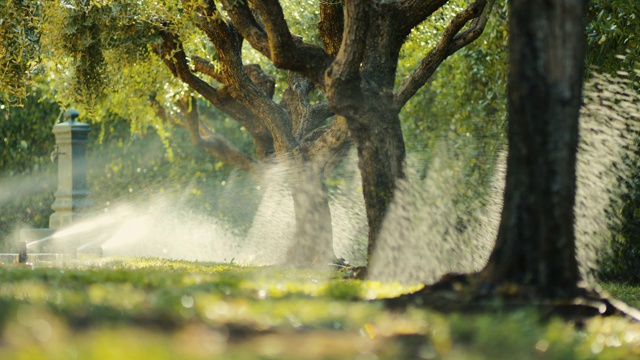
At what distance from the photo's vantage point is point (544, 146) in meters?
7.34

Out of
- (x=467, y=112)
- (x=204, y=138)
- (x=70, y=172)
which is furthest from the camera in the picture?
(x=204, y=138)

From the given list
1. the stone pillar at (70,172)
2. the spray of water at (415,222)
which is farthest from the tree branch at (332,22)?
the stone pillar at (70,172)

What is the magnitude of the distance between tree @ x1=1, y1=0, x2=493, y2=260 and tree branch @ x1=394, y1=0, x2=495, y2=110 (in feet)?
0.06

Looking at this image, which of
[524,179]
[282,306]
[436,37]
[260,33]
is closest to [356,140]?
[260,33]

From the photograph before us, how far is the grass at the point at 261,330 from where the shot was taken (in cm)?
487

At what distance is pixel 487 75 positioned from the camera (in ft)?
65.6

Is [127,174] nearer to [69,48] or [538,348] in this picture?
[69,48]

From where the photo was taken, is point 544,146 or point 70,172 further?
point 70,172

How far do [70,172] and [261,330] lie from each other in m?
14.8

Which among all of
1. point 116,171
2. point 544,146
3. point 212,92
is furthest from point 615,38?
point 116,171

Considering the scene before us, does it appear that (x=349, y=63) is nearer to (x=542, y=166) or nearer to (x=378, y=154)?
(x=378, y=154)

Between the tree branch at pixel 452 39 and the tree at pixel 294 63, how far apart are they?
19mm

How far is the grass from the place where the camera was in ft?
16.0

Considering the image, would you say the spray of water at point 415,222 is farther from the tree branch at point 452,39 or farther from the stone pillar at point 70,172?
the tree branch at point 452,39
